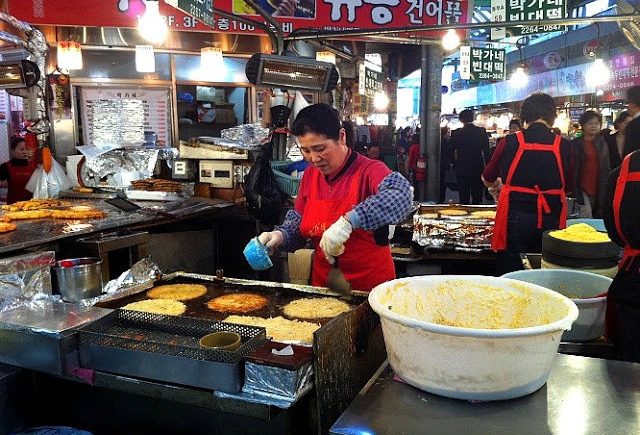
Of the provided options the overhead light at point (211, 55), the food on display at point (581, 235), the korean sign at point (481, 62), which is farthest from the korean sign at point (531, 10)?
the food on display at point (581, 235)

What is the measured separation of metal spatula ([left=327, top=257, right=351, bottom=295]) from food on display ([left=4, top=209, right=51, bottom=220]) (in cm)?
353

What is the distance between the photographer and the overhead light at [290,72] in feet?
16.5

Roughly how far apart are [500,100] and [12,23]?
1960 centimetres

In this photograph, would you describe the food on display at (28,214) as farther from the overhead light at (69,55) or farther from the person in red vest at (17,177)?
the overhead light at (69,55)

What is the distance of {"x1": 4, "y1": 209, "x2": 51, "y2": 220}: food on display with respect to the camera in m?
5.01

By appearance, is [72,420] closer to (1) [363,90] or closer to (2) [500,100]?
(1) [363,90]

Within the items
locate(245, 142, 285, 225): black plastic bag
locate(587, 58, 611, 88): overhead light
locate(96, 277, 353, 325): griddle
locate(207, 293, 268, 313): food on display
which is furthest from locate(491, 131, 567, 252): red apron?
locate(587, 58, 611, 88): overhead light

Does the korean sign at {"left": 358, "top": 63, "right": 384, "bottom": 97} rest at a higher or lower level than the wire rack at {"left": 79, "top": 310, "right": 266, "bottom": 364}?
higher

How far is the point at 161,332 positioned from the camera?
222 centimetres

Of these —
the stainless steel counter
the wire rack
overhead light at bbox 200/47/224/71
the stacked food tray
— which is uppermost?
overhead light at bbox 200/47/224/71

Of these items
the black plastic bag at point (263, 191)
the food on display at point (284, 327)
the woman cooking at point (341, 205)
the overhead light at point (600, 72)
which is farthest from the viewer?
the overhead light at point (600, 72)

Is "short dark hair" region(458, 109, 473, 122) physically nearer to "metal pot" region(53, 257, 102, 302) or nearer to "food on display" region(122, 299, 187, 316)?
"food on display" region(122, 299, 187, 316)

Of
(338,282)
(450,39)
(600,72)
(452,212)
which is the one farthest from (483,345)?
(600,72)

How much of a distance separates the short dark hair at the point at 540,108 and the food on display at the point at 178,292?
10.2ft
